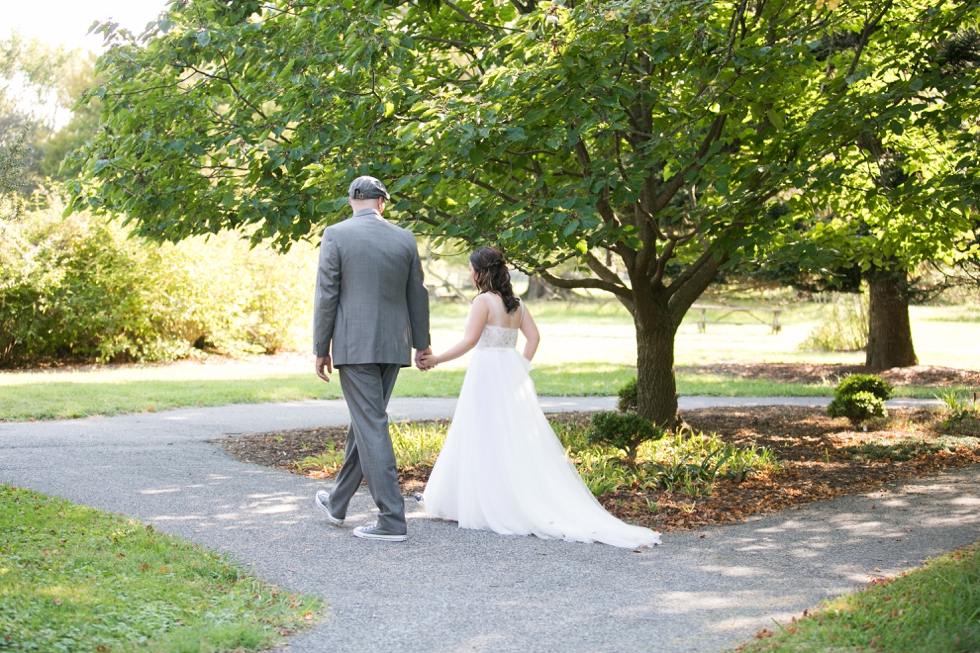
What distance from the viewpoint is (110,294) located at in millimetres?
17312

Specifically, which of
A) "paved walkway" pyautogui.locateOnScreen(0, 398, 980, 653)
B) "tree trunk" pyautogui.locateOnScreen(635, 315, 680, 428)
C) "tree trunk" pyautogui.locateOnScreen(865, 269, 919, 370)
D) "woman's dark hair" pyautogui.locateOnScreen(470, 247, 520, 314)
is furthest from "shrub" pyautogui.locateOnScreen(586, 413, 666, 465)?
"tree trunk" pyautogui.locateOnScreen(865, 269, 919, 370)

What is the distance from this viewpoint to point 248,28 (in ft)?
25.1

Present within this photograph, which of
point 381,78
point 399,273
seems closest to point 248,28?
point 381,78

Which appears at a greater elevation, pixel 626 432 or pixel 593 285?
pixel 593 285

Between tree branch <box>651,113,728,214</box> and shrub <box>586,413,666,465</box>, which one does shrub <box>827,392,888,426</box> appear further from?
tree branch <box>651,113,728,214</box>

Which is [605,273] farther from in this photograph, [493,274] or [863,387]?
[863,387]

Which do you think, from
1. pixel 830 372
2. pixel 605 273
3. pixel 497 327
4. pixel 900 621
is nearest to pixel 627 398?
pixel 605 273

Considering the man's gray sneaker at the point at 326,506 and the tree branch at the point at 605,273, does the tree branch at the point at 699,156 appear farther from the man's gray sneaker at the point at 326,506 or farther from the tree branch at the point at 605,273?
the man's gray sneaker at the point at 326,506

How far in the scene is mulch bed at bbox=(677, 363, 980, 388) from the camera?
15.6 metres

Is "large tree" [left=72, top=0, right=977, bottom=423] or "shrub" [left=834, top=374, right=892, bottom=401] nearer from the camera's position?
"large tree" [left=72, top=0, right=977, bottom=423]

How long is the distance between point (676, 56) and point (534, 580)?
445 cm

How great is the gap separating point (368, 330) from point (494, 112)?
184cm

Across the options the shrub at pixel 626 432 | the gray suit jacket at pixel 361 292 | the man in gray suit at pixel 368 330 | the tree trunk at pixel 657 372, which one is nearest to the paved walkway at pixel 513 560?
the man in gray suit at pixel 368 330

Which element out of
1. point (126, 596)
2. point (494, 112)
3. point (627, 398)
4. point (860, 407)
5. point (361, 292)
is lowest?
point (126, 596)
